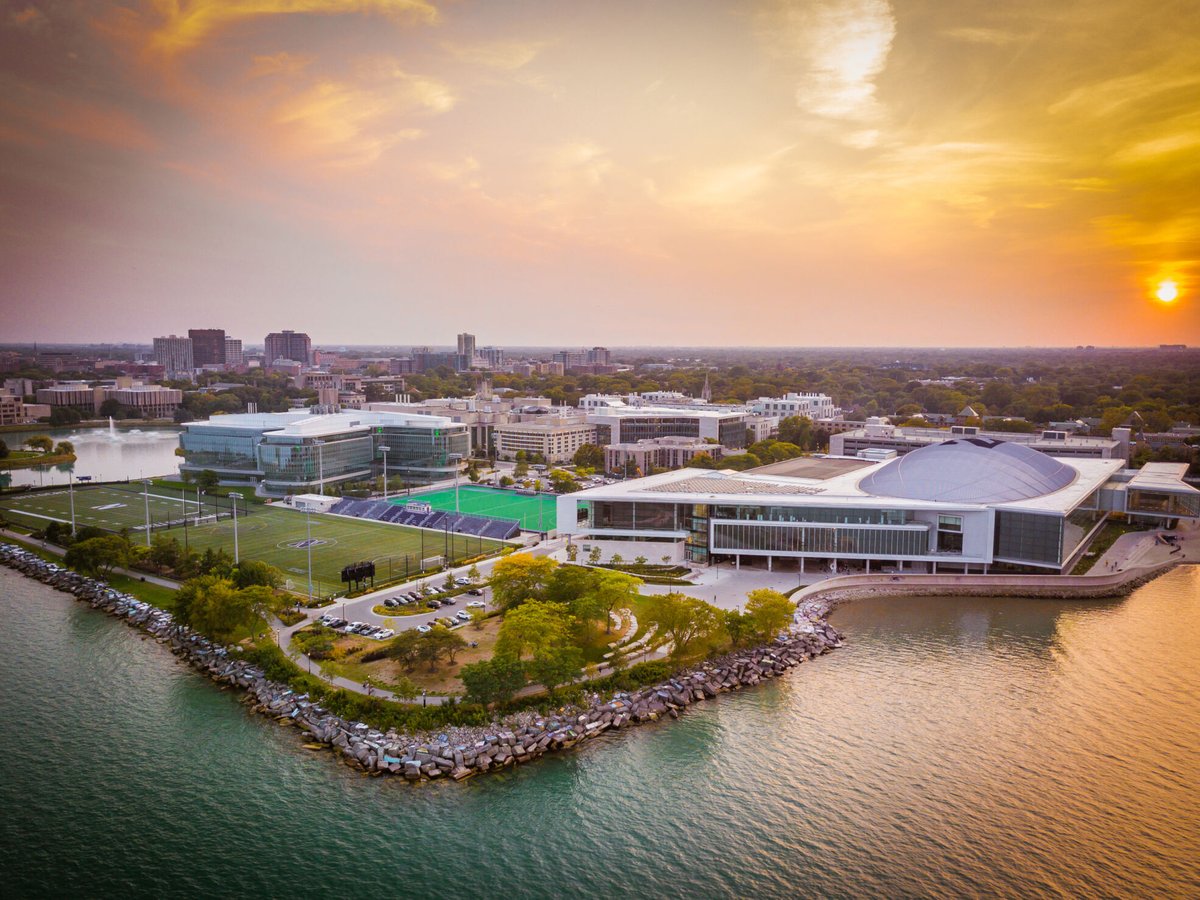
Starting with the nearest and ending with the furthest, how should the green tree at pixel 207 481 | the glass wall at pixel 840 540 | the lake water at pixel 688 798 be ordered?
the lake water at pixel 688 798 → the glass wall at pixel 840 540 → the green tree at pixel 207 481

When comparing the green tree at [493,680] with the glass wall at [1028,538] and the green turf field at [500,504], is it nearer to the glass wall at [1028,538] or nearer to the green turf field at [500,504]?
the green turf field at [500,504]

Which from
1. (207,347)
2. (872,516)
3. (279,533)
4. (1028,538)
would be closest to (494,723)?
(872,516)

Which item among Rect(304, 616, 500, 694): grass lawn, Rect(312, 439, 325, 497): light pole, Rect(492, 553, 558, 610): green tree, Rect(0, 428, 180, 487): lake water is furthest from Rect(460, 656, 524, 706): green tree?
Rect(0, 428, 180, 487): lake water

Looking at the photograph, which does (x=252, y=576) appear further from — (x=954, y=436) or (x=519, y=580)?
(x=954, y=436)

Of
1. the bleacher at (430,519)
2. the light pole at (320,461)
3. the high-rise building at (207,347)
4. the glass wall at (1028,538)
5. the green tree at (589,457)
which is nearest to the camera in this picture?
the glass wall at (1028,538)

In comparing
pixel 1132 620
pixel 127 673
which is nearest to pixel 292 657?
pixel 127 673

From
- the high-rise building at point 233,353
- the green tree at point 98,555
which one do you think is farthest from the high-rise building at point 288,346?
the green tree at point 98,555

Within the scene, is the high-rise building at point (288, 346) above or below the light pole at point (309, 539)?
above
